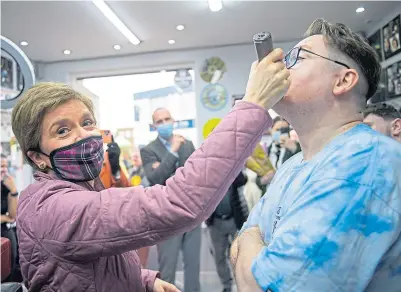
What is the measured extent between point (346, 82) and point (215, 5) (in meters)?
3.86

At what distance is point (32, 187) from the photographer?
0.95 metres

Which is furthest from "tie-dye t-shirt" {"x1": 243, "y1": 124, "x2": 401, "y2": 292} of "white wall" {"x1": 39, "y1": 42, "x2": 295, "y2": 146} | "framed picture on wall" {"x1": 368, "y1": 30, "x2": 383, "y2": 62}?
"white wall" {"x1": 39, "y1": 42, "x2": 295, "y2": 146}

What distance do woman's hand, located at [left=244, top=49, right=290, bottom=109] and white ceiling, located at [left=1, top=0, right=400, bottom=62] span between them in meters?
4.04

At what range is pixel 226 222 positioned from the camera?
322 centimetres

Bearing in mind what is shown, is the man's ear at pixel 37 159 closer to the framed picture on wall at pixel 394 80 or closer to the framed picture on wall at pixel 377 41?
the framed picture on wall at pixel 394 80

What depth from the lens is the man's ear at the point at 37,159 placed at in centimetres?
103

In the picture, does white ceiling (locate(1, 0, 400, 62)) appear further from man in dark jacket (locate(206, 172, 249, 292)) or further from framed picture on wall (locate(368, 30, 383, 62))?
man in dark jacket (locate(206, 172, 249, 292))

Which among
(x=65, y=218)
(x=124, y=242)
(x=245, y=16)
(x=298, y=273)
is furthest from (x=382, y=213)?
(x=245, y=16)

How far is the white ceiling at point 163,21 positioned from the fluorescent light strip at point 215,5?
0.08 m

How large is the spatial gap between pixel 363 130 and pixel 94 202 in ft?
2.26

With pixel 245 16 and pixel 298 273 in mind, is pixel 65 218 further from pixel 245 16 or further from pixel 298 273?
pixel 245 16

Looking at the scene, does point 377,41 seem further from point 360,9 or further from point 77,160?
point 77,160

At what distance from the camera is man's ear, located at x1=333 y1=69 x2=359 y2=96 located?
1024 millimetres

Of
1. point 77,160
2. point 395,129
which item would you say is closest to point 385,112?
point 395,129
